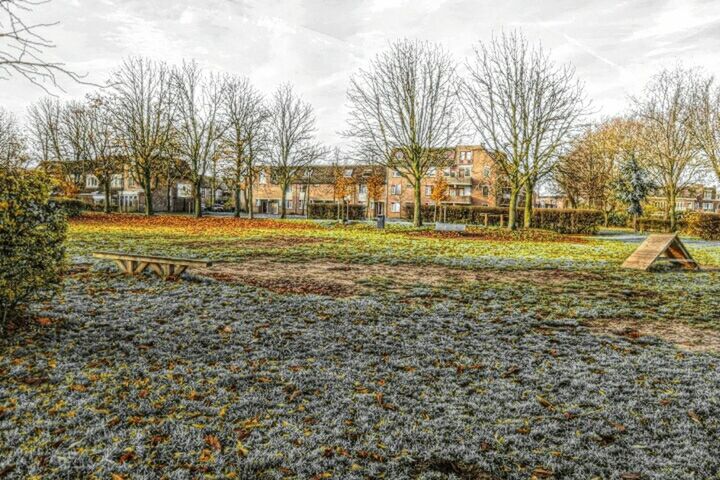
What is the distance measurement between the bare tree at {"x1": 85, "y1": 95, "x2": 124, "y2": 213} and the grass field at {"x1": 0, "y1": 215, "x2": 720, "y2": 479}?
3832 cm

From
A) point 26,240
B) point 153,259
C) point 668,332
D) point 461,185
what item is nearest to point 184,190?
point 461,185

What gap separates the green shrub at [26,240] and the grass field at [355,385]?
548 millimetres

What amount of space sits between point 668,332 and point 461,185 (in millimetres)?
63569

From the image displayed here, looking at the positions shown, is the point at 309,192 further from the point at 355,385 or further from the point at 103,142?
the point at 355,385

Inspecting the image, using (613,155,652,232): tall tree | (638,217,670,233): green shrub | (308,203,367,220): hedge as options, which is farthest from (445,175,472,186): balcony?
(638,217,670,233): green shrub

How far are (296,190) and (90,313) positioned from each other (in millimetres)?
70483

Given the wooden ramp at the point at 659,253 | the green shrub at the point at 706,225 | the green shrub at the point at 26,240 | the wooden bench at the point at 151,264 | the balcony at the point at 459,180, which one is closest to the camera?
the green shrub at the point at 26,240

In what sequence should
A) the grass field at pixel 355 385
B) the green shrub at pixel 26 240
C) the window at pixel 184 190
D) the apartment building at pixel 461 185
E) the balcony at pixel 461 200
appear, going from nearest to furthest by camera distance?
the grass field at pixel 355 385 < the green shrub at pixel 26 240 < the apartment building at pixel 461 185 < the balcony at pixel 461 200 < the window at pixel 184 190

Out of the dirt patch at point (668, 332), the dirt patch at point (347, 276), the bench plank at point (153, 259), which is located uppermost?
the bench plank at point (153, 259)

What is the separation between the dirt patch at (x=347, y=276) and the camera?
9.05 m

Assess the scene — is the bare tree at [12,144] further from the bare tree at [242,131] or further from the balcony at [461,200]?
the balcony at [461,200]

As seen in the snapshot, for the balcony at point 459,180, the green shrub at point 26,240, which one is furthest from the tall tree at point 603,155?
the green shrub at point 26,240

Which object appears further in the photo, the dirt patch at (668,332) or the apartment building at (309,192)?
the apartment building at (309,192)

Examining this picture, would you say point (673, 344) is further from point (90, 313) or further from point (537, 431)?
point (90, 313)
